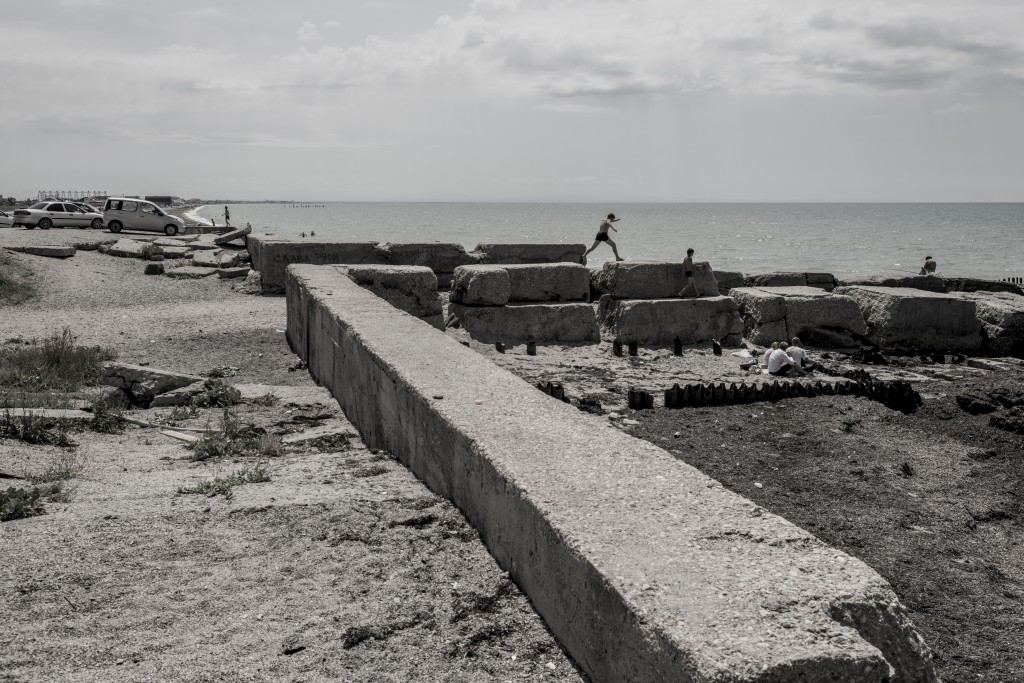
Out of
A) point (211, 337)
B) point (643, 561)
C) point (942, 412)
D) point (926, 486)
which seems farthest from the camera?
point (211, 337)

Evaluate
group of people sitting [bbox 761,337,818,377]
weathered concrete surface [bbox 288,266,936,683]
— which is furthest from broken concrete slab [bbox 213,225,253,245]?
weathered concrete surface [bbox 288,266,936,683]

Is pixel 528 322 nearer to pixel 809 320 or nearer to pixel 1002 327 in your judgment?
pixel 809 320

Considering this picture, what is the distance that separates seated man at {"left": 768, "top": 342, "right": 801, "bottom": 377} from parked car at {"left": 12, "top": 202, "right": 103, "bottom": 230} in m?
29.5

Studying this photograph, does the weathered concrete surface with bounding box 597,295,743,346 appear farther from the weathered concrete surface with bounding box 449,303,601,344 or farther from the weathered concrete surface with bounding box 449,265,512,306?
the weathered concrete surface with bounding box 449,265,512,306

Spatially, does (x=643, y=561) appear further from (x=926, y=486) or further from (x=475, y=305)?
(x=475, y=305)

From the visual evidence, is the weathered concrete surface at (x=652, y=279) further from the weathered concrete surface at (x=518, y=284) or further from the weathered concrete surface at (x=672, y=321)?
the weathered concrete surface at (x=518, y=284)

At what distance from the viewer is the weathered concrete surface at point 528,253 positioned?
14.2 m

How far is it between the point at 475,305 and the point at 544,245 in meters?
3.23

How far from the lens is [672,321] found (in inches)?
467

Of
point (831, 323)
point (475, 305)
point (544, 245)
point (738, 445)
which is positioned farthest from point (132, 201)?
point (738, 445)

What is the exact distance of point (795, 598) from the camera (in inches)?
90.1

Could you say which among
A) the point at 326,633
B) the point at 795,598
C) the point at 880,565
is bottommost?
the point at 880,565

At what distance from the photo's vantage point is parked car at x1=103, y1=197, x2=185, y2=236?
30.4 meters

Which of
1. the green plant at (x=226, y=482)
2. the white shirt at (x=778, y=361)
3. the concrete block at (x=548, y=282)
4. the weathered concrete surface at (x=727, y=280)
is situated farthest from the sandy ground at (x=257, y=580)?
the weathered concrete surface at (x=727, y=280)
